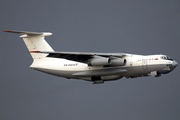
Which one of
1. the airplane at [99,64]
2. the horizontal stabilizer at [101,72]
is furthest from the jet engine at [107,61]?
the horizontal stabilizer at [101,72]

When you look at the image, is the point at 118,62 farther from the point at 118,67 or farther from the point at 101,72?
the point at 101,72

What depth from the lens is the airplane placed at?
19594 mm

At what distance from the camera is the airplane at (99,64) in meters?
19.6

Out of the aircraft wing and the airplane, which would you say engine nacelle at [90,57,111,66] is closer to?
the airplane

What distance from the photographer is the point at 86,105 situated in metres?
32.6

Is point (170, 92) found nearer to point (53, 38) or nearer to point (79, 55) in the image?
point (79, 55)

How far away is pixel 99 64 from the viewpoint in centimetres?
1953

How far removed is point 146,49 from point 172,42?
3.78m

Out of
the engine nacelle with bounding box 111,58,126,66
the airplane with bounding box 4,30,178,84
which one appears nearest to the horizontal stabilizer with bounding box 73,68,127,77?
the airplane with bounding box 4,30,178,84

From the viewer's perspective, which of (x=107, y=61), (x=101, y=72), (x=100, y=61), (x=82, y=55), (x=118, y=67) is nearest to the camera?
(x=107, y=61)

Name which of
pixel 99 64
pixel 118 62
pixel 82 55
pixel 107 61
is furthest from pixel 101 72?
pixel 82 55

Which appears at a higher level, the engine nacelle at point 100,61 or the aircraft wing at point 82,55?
the aircraft wing at point 82,55

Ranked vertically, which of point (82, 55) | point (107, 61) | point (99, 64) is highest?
point (82, 55)

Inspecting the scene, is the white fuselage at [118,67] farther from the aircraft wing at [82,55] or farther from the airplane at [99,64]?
the aircraft wing at [82,55]
